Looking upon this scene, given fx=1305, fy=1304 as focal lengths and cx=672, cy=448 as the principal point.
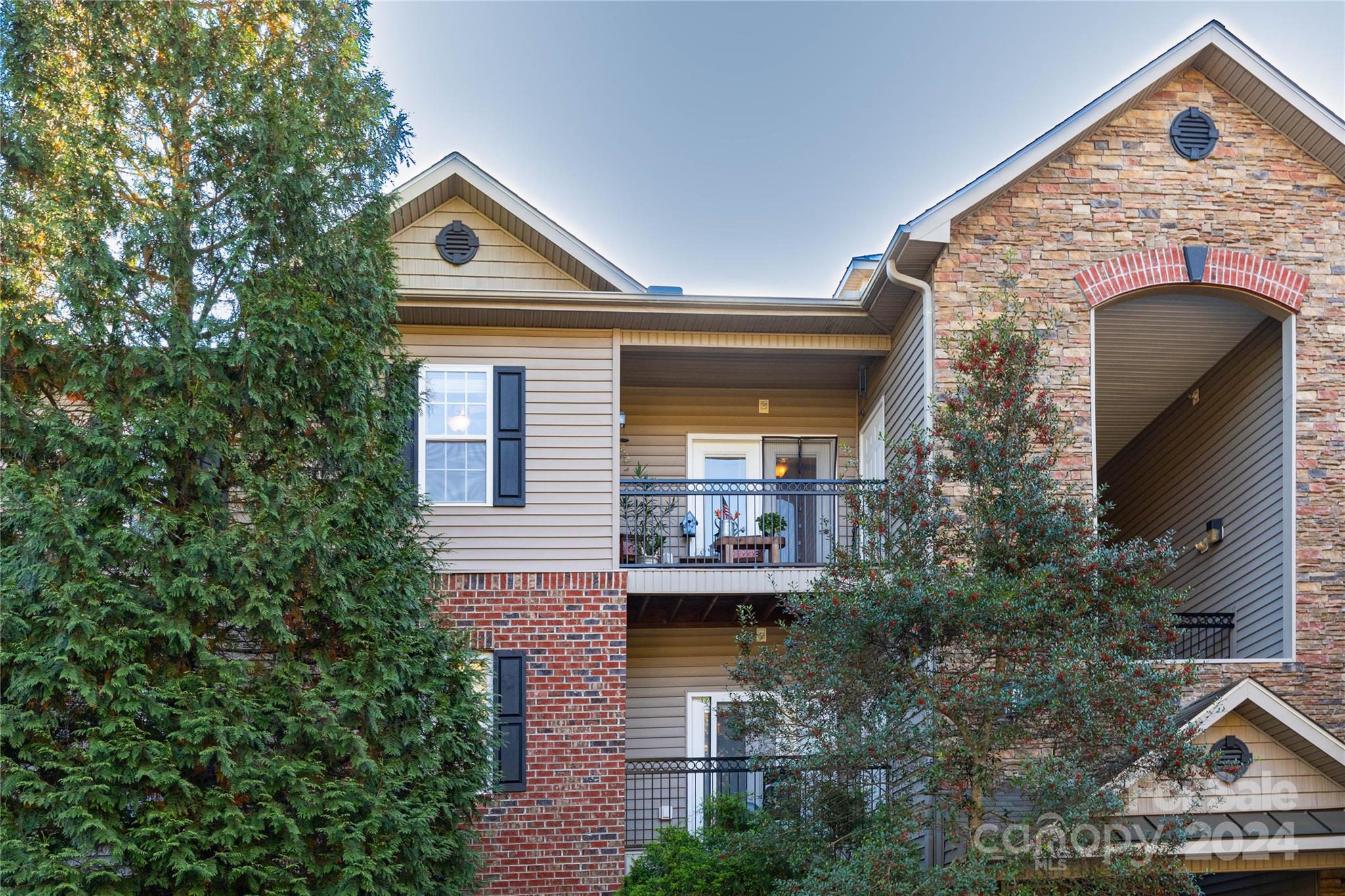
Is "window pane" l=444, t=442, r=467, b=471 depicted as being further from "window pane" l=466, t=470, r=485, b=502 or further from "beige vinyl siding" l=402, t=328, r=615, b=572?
"beige vinyl siding" l=402, t=328, r=615, b=572

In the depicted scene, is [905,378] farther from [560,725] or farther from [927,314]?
[560,725]

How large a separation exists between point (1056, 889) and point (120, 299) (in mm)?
8225

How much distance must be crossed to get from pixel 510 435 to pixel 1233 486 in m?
7.78

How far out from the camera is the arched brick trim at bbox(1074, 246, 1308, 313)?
499 inches

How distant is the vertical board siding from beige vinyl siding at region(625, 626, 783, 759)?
188 inches

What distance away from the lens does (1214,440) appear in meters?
14.7

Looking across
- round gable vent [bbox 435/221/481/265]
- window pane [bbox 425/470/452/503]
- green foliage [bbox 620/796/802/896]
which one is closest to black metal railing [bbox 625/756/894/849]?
green foliage [bbox 620/796/802/896]

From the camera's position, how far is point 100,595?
29.8 ft

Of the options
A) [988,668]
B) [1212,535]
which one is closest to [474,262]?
[988,668]

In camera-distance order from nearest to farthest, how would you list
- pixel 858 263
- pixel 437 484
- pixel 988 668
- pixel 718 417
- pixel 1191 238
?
pixel 988 668 → pixel 1191 238 → pixel 437 484 → pixel 718 417 → pixel 858 263

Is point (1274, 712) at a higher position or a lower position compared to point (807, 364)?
lower

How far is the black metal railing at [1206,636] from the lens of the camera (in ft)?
45.0

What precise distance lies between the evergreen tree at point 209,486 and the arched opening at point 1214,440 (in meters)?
7.14

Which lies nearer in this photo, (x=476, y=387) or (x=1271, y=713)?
(x=1271, y=713)
